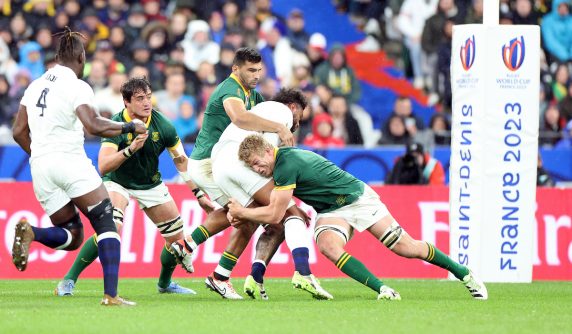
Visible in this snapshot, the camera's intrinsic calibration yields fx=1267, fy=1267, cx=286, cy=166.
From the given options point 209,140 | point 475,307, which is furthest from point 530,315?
point 209,140

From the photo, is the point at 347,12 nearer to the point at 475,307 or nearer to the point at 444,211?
the point at 444,211

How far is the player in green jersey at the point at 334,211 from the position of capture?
11500 mm

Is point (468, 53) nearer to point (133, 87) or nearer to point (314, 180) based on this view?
point (314, 180)

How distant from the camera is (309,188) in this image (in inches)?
468

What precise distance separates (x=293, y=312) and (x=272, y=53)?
1233 cm

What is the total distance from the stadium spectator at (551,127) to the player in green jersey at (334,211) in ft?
28.4

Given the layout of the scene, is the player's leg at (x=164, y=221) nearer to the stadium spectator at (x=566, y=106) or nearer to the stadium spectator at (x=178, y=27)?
the stadium spectator at (x=178, y=27)

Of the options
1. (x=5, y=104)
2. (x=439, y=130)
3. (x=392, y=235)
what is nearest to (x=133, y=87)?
(x=392, y=235)

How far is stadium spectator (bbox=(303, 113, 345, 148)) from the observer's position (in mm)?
19547

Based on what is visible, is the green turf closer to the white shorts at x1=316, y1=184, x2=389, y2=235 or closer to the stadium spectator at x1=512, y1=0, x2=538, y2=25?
the white shorts at x1=316, y1=184, x2=389, y2=235

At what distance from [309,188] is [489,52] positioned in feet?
14.0

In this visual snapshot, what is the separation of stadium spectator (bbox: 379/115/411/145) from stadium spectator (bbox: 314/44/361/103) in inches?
63.7

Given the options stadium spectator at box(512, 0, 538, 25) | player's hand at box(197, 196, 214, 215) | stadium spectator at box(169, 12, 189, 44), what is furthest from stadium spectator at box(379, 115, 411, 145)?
player's hand at box(197, 196, 214, 215)

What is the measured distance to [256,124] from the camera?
39.4ft
